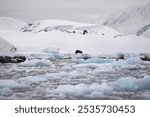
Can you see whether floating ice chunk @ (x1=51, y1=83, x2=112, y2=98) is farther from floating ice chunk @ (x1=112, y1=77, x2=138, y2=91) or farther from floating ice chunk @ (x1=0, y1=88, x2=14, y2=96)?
floating ice chunk @ (x1=0, y1=88, x2=14, y2=96)

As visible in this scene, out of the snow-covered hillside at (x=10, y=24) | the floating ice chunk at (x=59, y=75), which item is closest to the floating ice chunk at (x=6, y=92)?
the floating ice chunk at (x=59, y=75)

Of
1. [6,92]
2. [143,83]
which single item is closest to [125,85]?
[143,83]

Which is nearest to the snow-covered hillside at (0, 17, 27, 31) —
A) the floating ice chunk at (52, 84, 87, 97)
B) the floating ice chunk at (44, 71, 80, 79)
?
the floating ice chunk at (44, 71, 80, 79)

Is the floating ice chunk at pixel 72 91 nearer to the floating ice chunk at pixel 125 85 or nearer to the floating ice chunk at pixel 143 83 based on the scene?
the floating ice chunk at pixel 125 85

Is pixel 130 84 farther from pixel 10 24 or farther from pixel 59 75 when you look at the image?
pixel 10 24

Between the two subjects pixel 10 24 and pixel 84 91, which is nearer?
pixel 84 91


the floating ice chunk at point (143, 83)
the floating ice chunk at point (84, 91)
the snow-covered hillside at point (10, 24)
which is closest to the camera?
the floating ice chunk at point (84, 91)

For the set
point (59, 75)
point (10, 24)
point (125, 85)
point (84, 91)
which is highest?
point (10, 24)

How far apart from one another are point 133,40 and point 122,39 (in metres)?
1.47

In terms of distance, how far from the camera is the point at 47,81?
10977 millimetres

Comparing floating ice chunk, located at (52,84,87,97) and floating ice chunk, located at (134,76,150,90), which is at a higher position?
floating ice chunk, located at (134,76,150,90)

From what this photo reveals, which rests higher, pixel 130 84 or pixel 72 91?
pixel 130 84

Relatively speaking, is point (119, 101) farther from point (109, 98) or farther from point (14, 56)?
point (14, 56)

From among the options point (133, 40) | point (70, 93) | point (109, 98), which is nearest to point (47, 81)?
point (70, 93)
